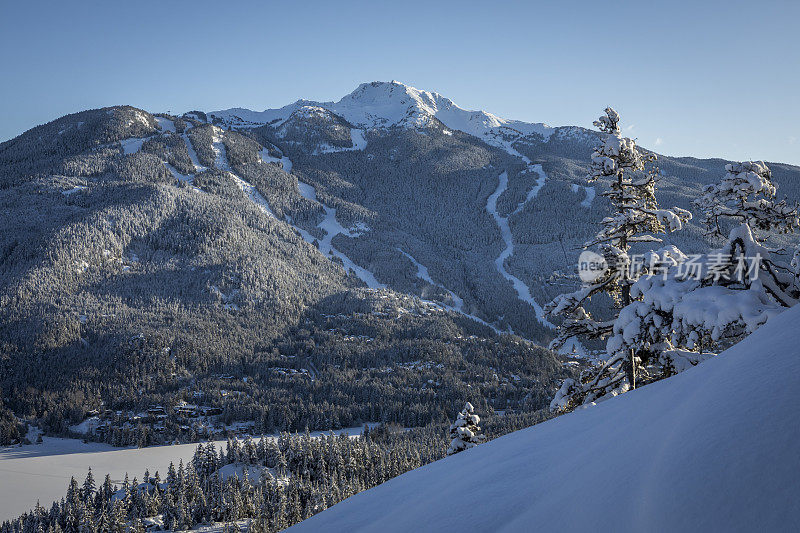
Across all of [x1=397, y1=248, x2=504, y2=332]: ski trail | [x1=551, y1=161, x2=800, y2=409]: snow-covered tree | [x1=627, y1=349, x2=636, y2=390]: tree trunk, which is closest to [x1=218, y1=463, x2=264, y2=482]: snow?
[x1=627, y1=349, x2=636, y2=390]: tree trunk

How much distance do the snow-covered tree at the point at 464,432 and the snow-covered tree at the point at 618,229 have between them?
13.9 m

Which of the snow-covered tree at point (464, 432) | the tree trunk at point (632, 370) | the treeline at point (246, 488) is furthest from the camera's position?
the treeline at point (246, 488)

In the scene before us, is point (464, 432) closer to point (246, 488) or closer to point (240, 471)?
point (246, 488)

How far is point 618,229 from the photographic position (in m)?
11.4

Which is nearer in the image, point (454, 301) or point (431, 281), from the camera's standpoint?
point (454, 301)

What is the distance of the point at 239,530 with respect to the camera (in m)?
52.2

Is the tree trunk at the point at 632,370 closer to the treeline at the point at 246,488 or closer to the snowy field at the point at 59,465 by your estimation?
the treeline at the point at 246,488

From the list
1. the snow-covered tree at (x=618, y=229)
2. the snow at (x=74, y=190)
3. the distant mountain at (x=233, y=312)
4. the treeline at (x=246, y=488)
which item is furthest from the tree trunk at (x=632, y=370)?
the snow at (x=74, y=190)

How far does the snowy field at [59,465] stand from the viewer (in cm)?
8006

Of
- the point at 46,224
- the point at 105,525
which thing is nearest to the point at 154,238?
the point at 46,224

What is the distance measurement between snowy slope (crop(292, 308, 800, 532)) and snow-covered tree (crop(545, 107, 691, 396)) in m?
5.42

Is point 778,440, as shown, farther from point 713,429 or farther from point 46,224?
point 46,224

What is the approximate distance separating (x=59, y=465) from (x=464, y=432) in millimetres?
100428

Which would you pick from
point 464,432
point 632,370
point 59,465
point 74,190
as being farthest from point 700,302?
point 74,190
